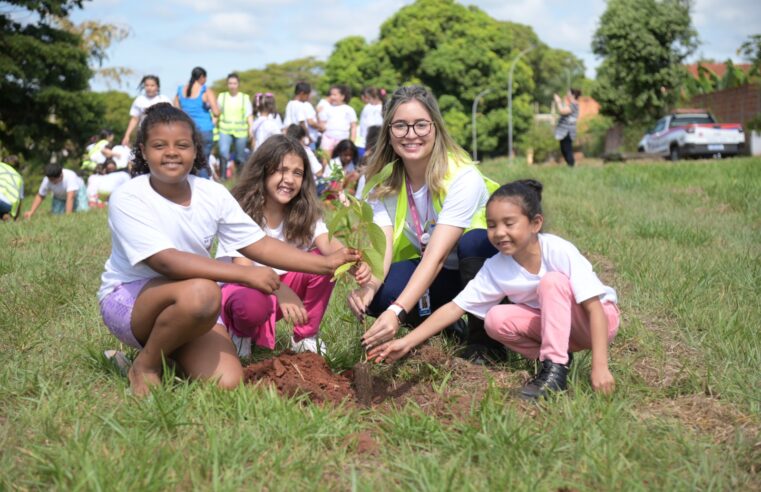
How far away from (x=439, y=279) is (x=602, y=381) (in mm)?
1293

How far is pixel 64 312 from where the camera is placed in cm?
474

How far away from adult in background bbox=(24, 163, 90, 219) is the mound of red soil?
8.74 meters

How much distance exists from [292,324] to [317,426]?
4.20ft

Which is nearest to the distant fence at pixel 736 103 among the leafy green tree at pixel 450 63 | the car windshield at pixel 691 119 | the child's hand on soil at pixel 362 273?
the car windshield at pixel 691 119

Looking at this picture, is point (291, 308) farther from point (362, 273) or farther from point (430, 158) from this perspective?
point (430, 158)

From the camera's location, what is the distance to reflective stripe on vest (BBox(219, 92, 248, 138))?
1137cm

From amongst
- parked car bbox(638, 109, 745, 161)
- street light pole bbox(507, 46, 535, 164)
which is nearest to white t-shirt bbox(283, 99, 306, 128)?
parked car bbox(638, 109, 745, 161)

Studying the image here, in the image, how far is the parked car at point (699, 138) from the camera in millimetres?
20078

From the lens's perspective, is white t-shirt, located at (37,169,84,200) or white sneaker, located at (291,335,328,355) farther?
white t-shirt, located at (37,169,84,200)

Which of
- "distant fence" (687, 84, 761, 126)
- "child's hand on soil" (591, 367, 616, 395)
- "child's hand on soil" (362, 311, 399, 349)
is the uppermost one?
"distant fence" (687, 84, 761, 126)

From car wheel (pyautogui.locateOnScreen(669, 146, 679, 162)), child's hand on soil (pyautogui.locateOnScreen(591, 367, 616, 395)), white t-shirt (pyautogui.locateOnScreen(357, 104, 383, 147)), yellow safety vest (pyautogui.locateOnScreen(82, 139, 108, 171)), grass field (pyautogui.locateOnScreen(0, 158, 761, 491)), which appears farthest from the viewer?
car wheel (pyautogui.locateOnScreen(669, 146, 679, 162))

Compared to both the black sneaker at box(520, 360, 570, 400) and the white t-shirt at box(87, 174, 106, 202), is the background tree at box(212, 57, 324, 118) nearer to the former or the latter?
the white t-shirt at box(87, 174, 106, 202)

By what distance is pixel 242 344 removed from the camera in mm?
3889

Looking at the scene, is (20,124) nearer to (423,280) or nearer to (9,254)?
(9,254)
